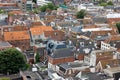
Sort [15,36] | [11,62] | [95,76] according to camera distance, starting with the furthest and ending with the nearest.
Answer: [15,36], [11,62], [95,76]

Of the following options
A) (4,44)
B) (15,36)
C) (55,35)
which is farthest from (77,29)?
(4,44)

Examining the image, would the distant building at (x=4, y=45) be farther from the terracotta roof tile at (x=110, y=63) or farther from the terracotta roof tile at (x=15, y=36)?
the terracotta roof tile at (x=110, y=63)

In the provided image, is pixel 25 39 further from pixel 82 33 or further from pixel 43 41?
pixel 82 33

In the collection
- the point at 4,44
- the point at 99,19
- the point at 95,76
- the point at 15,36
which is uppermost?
the point at 95,76

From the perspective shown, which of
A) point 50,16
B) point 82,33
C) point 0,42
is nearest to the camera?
point 0,42

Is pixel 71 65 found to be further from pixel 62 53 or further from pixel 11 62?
pixel 11 62

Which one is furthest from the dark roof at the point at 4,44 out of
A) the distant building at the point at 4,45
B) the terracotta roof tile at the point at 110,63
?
the terracotta roof tile at the point at 110,63

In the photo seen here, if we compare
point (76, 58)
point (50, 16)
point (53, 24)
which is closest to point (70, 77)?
point (76, 58)
